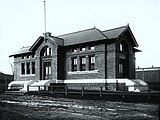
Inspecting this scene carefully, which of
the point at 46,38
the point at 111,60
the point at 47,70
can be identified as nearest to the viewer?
the point at 111,60

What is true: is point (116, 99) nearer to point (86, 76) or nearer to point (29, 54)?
point (86, 76)

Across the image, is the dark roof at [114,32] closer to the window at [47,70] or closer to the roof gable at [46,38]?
the roof gable at [46,38]

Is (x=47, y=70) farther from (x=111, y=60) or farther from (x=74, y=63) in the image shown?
(x=111, y=60)

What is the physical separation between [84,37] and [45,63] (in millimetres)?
6118

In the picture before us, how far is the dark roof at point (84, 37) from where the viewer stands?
2031cm

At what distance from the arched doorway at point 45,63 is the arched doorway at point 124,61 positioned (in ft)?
27.5

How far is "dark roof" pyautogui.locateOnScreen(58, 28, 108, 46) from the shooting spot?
20311 millimetres

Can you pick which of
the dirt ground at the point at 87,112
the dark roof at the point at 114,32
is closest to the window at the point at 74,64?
the dark roof at the point at 114,32

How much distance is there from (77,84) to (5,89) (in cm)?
840

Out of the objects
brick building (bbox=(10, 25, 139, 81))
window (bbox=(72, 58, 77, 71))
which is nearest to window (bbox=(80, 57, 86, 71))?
brick building (bbox=(10, 25, 139, 81))

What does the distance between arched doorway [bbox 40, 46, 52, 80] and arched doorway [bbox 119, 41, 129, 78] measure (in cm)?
840

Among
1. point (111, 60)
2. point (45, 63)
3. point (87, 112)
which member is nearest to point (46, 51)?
point (45, 63)

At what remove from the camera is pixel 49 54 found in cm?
2370

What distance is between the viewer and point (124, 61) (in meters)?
21.7
